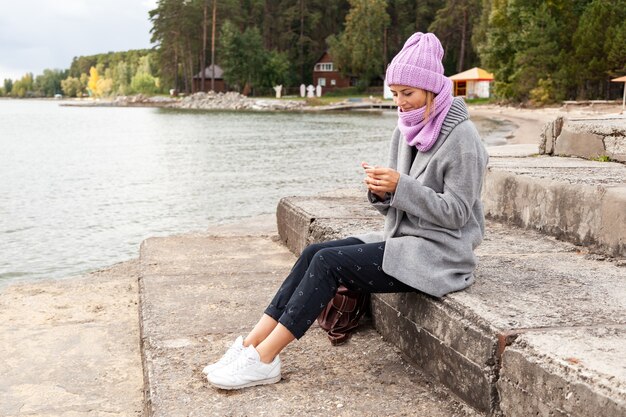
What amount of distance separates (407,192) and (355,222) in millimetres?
1764

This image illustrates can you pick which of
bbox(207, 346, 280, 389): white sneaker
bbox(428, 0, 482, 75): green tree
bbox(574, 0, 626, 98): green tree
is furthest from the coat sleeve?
bbox(428, 0, 482, 75): green tree

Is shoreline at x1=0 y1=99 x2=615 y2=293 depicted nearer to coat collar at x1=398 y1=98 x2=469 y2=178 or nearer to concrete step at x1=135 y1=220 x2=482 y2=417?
concrete step at x1=135 y1=220 x2=482 y2=417

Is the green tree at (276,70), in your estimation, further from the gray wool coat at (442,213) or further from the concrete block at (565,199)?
the gray wool coat at (442,213)

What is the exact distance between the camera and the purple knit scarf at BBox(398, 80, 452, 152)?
9.81ft

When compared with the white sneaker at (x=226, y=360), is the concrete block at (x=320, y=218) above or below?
above

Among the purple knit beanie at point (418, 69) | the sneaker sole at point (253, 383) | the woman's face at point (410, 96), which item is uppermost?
the purple knit beanie at point (418, 69)


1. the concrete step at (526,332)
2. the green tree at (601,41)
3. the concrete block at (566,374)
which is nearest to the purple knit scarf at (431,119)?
the concrete step at (526,332)

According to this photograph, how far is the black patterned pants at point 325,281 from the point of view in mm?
2881

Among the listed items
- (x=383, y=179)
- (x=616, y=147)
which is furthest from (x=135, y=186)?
(x=383, y=179)

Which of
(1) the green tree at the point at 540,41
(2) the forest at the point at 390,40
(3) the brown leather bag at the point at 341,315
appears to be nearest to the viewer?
(3) the brown leather bag at the point at 341,315

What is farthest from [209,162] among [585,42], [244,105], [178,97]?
[178,97]

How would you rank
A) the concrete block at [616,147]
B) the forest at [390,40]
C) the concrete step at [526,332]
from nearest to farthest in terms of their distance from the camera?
the concrete step at [526,332]
the concrete block at [616,147]
the forest at [390,40]

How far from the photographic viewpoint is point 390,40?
74312 mm

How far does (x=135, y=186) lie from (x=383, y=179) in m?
14.2
